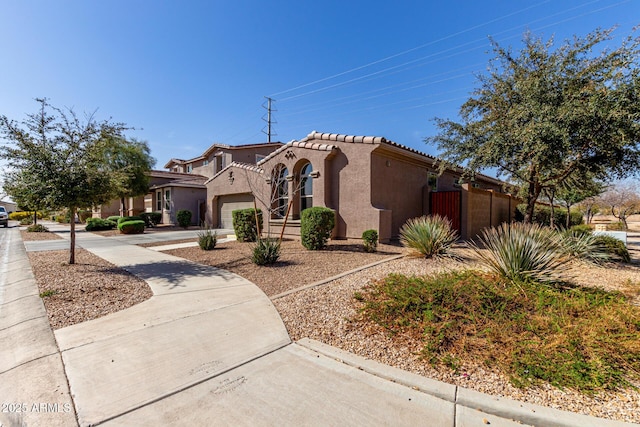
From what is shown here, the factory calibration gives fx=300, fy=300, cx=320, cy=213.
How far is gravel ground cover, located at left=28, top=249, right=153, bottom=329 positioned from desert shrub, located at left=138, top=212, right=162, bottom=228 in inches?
629

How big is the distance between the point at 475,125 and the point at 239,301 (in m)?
10.5

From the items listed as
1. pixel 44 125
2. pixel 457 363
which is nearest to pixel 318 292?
pixel 457 363

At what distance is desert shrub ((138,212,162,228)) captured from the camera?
2425 centimetres

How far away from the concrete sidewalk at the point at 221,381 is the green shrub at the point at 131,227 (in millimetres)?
16008

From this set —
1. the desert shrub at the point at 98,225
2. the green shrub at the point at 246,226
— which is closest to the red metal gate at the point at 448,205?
the green shrub at the point at 246,226

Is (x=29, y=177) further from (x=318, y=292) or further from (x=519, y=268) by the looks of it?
(x=519, y=268)

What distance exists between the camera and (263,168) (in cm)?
1653

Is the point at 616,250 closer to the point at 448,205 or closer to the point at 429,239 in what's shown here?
the point at 429,239

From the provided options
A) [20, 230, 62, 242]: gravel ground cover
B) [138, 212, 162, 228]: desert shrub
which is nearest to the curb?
[20, 230, 62, 242]: gravel ground cover

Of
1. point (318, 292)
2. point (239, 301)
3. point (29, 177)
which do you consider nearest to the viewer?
point (239, 301)

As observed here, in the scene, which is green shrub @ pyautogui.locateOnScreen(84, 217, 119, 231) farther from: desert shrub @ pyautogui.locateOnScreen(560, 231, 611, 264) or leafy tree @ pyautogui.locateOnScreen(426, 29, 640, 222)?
desert shrub @ pyautogui.locateOnScreen(560, 231, 611, 264)

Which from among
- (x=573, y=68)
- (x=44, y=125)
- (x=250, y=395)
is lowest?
(x=250, y=395)

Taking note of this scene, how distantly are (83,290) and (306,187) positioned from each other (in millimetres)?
9817

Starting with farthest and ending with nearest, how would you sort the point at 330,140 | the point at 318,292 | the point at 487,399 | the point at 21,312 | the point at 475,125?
the point at 330,140 < the point at 475,125 < the point at 318,292 < the point at 21,312 < the point at 487,399
